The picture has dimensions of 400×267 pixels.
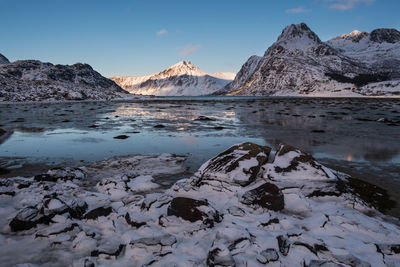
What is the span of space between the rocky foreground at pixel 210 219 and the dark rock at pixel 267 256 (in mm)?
13

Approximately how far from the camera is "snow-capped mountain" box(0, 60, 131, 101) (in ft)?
222

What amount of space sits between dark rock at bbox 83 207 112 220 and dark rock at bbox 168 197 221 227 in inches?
45.7

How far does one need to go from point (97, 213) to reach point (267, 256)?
2.98m

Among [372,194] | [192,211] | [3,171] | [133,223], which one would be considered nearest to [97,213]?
[133,223]

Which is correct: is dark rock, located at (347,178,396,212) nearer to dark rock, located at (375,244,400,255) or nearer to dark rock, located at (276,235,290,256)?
dark rock, located at (375,244,400,255)

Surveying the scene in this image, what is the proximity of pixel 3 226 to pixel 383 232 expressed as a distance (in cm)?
622

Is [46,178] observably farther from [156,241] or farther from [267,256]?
[267,256]

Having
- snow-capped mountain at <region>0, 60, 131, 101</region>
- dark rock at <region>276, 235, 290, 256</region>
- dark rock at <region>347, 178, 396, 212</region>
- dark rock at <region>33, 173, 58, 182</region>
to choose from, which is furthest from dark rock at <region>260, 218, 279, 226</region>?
snow-capped mountain at <region>0, 60, 131, 101</region>

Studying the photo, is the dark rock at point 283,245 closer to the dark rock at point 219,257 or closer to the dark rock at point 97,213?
the dark rock at point 219,257

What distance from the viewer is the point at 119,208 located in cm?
462

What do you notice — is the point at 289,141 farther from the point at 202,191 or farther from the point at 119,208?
the point at 119,208

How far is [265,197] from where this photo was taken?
4746mm

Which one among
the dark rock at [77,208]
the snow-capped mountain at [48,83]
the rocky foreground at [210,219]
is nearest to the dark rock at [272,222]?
the rocky foreground at [210,219]

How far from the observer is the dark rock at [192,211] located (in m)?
4.02
